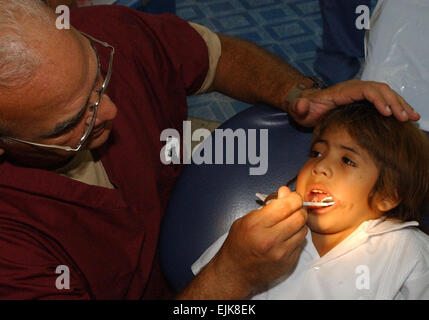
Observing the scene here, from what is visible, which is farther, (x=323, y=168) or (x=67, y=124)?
(x=323, y=168)

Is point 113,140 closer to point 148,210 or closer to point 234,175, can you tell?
point 148,210

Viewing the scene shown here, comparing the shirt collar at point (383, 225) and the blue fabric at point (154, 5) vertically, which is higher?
the blue fabric at point (154, 5)

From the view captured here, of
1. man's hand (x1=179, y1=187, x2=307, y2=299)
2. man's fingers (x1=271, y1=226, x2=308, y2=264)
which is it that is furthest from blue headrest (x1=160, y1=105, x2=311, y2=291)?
man's fingers (x1=271, y1=226, x2=308, y2=264)

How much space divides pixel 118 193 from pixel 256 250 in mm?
494

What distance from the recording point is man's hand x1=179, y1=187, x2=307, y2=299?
3.61ft

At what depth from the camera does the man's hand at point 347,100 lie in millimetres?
1389

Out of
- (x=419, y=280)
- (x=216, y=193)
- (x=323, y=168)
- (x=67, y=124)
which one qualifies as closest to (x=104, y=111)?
(x=67, y=124)

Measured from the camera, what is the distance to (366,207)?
1.46m

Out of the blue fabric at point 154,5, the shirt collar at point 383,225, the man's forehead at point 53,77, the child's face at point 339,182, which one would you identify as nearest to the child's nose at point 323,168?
the child's face at point 339,182

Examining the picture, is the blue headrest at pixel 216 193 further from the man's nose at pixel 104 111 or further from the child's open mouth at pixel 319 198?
the man's nose at pixel 104 111

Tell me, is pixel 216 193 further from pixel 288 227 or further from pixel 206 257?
pixel 288 227

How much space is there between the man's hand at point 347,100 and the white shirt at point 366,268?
36 centimetres

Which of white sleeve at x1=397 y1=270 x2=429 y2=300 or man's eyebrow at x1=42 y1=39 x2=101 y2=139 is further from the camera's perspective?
white sleeve at x1=397 y1=270 x2=429 y2=300

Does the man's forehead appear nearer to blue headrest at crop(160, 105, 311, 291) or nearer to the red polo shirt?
the red polo shirt
